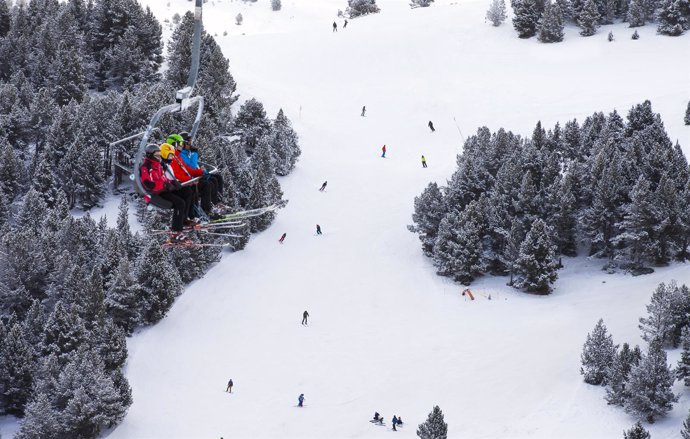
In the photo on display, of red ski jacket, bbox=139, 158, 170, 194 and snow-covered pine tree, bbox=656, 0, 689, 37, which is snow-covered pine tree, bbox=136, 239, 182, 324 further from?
snow-covered pine tree, bbox=656, 0, 689, 37

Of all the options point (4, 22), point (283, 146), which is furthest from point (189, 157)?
point (4, 22)

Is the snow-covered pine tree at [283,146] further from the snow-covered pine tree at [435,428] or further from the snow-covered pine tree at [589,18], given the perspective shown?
the snow-covered pine tree at [589,18]

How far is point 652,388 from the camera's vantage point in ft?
177

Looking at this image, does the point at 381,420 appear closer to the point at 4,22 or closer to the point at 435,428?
the point at 435,428

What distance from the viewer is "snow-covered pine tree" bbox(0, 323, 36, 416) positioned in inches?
2399

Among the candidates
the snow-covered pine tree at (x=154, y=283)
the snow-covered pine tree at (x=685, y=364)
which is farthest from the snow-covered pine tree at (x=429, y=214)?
the snow-covered pine tree at (x=685, y=364)

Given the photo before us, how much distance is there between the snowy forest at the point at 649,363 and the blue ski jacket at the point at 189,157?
30.3 metres

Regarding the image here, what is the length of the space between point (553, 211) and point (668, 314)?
16.8 m

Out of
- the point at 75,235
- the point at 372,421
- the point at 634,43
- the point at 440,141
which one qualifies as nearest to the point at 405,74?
the point at 440,141

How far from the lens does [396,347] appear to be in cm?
6688

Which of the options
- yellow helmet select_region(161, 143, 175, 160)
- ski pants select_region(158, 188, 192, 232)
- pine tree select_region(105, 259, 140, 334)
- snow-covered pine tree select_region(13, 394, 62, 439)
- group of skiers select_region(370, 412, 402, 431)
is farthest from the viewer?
pine tree select_region(105, 259, 140, 334)

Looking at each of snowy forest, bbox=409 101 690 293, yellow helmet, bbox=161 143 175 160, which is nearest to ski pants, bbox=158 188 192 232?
yellow helmet, bbox=161 143 175 160

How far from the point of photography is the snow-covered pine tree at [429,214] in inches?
3046

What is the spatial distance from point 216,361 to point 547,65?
62.2 meters
